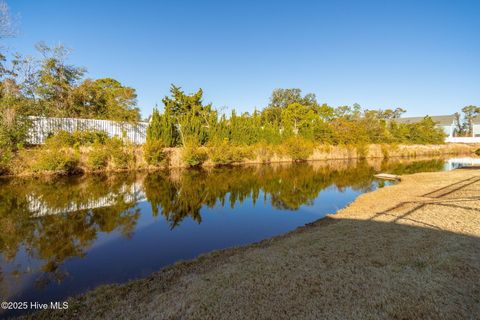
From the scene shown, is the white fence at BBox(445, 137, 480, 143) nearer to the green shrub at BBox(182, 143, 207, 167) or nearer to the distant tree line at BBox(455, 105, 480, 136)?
the distant tree line at BBox(455, 105, 480, 136)

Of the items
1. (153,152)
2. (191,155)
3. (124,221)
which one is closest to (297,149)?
(191,155)

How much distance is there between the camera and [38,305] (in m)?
3.76

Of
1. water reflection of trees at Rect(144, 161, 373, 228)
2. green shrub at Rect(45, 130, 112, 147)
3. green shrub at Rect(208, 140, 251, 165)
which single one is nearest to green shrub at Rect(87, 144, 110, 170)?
green shrub at Rect(45, 130, 112, 147)

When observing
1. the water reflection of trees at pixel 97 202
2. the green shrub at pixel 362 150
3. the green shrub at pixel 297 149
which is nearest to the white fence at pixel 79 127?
the water reflection of trees at pixel 97 202

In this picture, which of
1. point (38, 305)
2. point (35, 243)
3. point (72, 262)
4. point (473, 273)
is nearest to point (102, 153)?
point (35, 243)

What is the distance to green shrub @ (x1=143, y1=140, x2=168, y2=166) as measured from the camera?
18906 millimetres

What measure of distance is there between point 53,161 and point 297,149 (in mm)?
21344

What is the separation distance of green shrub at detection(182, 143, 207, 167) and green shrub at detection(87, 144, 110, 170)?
563 cm

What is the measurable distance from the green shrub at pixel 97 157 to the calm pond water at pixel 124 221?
2.05m

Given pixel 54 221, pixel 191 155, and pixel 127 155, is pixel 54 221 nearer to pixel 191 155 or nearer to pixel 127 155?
pixel 127 155

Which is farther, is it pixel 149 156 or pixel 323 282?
pixel 149 156

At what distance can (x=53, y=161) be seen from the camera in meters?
15.0

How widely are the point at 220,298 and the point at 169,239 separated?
3.91 m

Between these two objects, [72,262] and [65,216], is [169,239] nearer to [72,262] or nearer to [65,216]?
[72,262]
